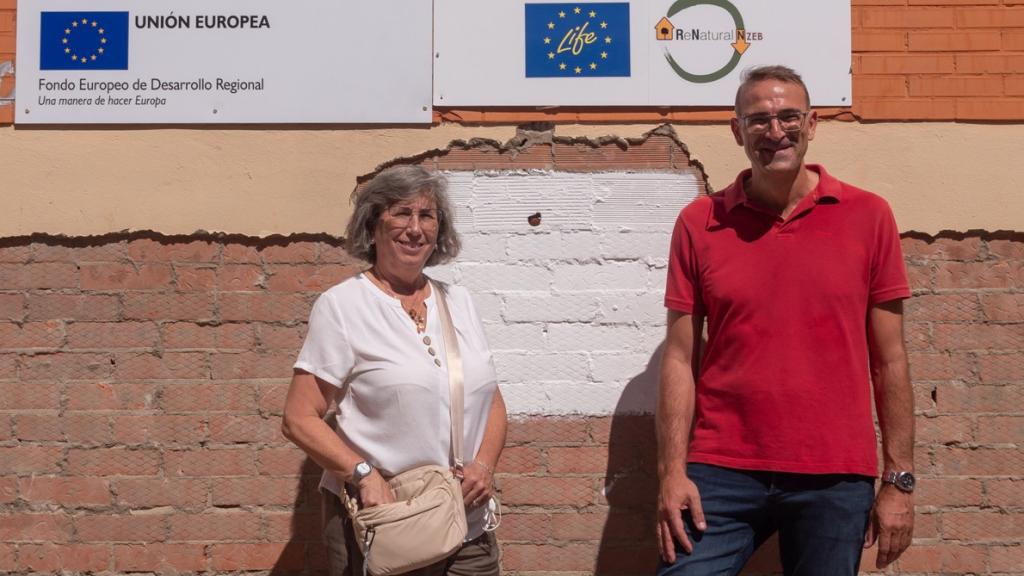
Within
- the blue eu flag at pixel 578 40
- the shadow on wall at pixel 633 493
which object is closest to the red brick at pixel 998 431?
the shadow on wall at pixel 633 493

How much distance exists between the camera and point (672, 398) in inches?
124

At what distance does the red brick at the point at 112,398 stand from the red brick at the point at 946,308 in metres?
2.93

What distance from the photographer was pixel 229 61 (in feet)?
13.5

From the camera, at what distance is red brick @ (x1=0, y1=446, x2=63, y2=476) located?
4070 millimetres

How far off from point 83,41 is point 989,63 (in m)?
3.50

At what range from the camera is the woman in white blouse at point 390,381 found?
305 centimetres

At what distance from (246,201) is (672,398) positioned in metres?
1.92

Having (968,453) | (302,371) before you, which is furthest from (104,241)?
(968,453)

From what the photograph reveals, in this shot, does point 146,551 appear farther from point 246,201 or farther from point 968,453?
point 968,453

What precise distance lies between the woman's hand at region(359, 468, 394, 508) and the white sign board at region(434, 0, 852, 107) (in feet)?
5.53

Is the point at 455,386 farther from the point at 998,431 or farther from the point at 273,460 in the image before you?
the point at 998,431

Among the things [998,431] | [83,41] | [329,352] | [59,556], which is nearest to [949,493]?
[998,431]

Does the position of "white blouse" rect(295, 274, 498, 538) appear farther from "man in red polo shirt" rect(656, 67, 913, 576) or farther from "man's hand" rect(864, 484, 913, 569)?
"man's hand" rect(864, 484, 913, 569)

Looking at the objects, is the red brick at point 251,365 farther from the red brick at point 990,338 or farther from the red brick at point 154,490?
the red brick at point 990,338
